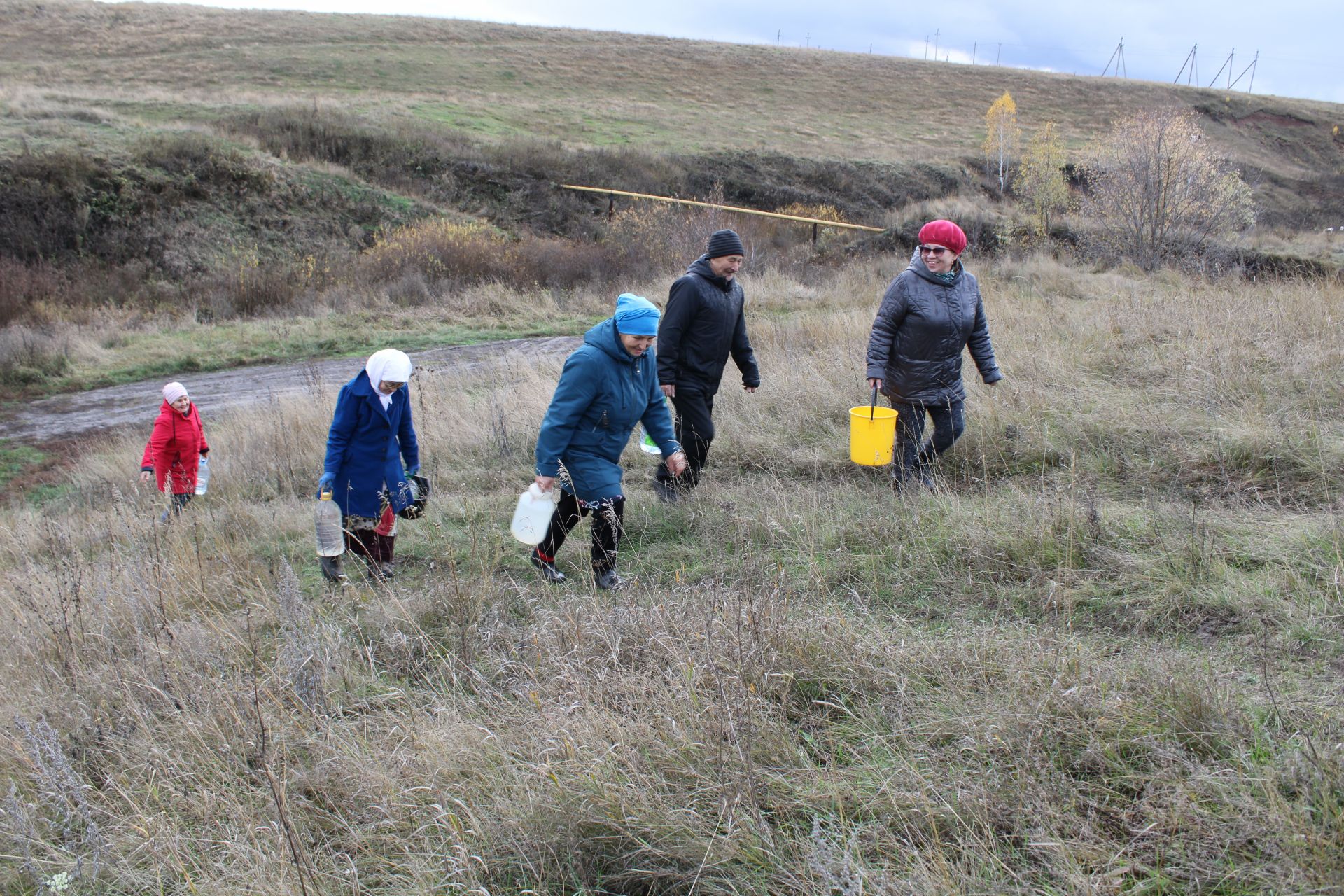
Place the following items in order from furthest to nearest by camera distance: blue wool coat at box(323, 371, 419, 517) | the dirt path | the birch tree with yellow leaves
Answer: the birch tree with yellow leaves, the dirt path, blue wool coat at box(323, 371, 419, 517)

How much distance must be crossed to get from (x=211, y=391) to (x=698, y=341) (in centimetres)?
920

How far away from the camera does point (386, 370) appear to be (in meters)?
4.43

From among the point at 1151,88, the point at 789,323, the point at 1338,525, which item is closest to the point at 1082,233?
the point at 789,323

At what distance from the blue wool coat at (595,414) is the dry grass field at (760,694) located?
22.1 inches

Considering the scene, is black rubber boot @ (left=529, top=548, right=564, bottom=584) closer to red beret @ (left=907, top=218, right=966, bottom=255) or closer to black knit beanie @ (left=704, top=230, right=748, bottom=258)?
black knit beanie @ (left=704, top=230, right=748, bottom=258)

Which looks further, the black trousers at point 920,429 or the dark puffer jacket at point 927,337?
the black trousers at point 920,429

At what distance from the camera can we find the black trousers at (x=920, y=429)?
511 centimetres

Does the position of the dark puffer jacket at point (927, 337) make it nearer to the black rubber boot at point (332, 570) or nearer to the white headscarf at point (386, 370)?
the white headscarf at point (386, 370)

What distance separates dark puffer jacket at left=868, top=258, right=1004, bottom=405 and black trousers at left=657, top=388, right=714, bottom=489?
3.50 feet

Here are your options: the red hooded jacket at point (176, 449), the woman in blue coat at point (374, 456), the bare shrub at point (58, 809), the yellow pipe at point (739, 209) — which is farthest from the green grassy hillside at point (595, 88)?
the bare shrub at point (58, 809)

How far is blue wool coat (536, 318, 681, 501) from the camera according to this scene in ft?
13.6

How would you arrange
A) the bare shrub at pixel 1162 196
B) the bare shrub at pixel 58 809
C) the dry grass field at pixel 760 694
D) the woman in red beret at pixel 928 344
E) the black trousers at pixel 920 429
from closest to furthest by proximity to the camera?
1. the dry grass field at pixel 760 694
2. the bare shrub at pixel 58 809
3. the woman in red beret at pixel 928 344
4. the black trousers at pixel 920 429
5. the bare shrub at pixel 1162 196

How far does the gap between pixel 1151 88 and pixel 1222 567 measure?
64.9 meters

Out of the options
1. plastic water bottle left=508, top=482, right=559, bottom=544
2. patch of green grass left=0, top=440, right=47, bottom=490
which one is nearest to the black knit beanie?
plastic water bottle left=508, top=482, right=559, bottom=544
